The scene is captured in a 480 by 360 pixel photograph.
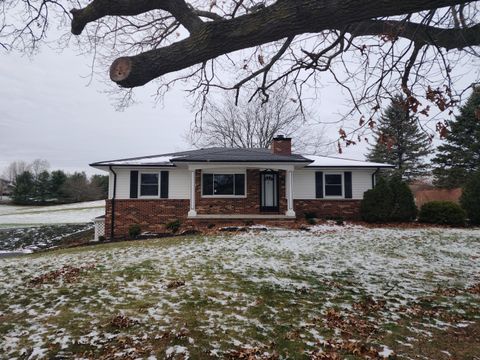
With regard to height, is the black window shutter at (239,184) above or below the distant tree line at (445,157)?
below

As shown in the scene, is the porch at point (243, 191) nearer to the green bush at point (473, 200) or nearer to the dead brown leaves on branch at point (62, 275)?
the green bush at point (473, 200)

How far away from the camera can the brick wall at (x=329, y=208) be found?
53.8 feet

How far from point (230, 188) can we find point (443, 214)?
9.91 metres

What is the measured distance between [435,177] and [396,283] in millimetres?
29351

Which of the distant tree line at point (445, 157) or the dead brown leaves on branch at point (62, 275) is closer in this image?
the dead brown leaves on branch at point (62, 275)

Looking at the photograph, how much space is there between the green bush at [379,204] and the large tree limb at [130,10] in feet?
45.5

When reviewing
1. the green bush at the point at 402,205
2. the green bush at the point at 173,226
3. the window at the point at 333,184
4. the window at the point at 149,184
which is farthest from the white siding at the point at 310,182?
the window at the point at 149,184

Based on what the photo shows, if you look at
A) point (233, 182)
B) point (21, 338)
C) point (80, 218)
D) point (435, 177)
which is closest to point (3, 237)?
point (80, 218)

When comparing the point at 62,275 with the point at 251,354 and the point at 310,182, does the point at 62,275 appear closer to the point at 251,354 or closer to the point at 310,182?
the point at 251,354

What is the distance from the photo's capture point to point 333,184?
659 inches

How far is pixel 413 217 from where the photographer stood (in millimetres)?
14875

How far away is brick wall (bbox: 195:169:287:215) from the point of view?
51.7 feet

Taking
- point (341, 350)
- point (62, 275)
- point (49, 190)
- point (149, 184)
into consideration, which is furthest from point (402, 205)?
point (49, 190)

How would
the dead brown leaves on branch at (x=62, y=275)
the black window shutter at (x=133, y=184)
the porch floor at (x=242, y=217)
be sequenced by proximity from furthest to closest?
the black window shutter at (x=133, y=184)
the porch floor at (x=242, y=217)
the dead brown leaves on branch at (x=62, y=275)
